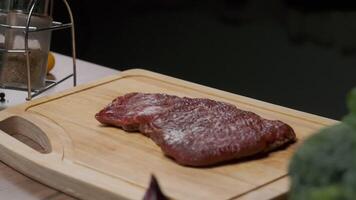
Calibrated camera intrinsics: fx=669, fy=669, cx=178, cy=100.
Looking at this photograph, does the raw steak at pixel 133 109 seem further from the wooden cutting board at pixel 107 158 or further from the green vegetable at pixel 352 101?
the green vegetable at pixel 352 101

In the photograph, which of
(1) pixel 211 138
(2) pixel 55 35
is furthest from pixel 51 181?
(2) pixel 55 35

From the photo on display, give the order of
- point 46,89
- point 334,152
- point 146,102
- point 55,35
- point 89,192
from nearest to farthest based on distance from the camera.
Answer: point 334,152 < point 89,192 < point 146,102 < point 46,89 < point 55,35

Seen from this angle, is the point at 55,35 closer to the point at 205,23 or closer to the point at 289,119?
the point at 205,23

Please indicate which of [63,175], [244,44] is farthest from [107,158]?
[244,44]

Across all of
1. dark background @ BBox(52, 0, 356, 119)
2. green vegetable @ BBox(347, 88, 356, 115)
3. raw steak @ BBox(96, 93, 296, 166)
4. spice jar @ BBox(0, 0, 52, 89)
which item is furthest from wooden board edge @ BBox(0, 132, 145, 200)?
dark background @ BBox(52, 0, 356, 119)

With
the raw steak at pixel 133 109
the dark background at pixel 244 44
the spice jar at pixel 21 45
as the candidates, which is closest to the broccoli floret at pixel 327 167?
the raw steak at pixel 133 109

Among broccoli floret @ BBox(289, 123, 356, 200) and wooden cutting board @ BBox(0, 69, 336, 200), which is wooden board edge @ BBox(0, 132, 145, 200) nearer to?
wooden cutting board @ BBox(0, 69, 336, 200)

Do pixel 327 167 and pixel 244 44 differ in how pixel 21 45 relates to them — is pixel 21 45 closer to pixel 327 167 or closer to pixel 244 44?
pixel 327 167
